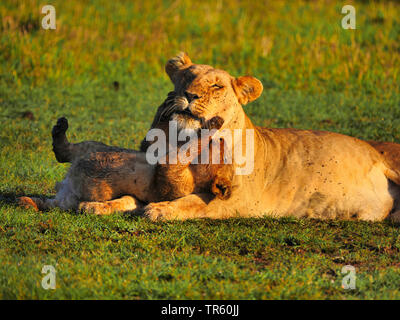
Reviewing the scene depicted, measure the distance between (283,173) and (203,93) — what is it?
3.98 ft

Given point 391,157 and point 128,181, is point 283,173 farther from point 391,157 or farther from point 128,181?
point 128,181

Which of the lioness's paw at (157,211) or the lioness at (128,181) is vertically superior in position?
the lioness at (128,181)

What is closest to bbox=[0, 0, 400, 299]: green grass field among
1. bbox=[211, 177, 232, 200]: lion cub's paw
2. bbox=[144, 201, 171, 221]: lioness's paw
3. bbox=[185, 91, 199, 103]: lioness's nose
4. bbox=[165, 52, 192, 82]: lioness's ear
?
bbox=[144, 201, 171, 221]: lioness's paw

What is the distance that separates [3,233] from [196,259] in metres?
1.51

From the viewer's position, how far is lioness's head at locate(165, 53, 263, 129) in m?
5.14

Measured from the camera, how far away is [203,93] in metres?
5.28

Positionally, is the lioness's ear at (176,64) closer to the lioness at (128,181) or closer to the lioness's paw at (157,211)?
the lioness at (128,181)

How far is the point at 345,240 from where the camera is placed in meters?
5.29

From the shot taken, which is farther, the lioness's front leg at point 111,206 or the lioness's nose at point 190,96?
the lioness's front leg at point 111,206

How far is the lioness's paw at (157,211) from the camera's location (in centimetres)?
526

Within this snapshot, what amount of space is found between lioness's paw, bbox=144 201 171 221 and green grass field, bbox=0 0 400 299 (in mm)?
102

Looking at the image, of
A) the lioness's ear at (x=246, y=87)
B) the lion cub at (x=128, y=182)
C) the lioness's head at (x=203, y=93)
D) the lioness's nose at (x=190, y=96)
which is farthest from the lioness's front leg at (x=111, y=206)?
the lioness's ear at (x=246, y=87)

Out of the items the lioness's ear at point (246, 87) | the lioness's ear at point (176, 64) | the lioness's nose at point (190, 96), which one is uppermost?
the lioness's ear at point (176, 64)
